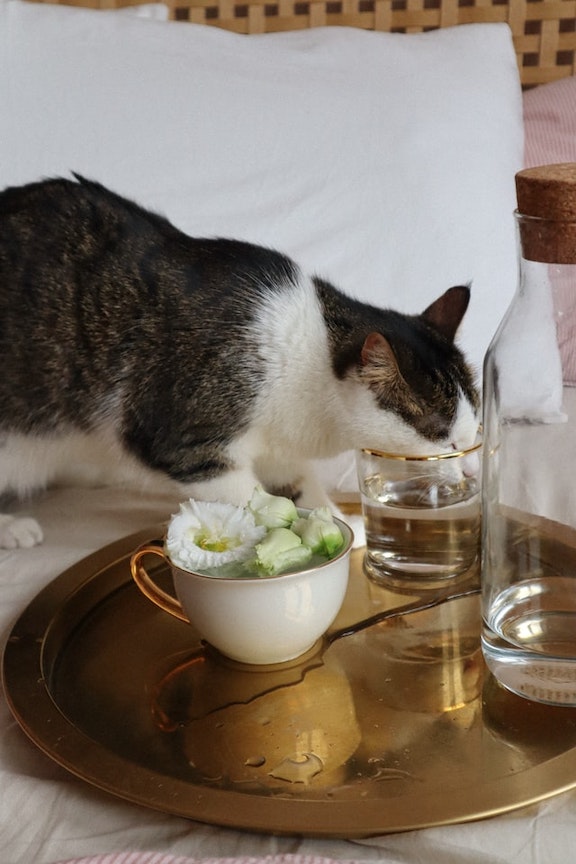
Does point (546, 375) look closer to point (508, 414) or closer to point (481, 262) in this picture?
point (508, 414)

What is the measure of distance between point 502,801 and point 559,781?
38 mm

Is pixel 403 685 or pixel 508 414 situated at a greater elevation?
pixel 508 414

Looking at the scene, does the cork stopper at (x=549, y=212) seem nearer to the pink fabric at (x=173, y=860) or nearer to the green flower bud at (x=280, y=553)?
the green flower bud at (x=280, y=553)

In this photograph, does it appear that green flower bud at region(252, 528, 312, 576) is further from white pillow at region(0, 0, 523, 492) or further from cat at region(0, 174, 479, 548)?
white pillow at region(0, 0, 523, 492)

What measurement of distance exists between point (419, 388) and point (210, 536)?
11.6 inches

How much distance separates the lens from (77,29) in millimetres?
1159

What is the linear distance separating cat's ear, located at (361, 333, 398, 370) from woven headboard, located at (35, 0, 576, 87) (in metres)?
0.81

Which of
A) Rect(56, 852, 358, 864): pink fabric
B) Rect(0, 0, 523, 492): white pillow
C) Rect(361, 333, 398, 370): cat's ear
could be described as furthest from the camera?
Rect(0, 0, 523, 492): white pillow

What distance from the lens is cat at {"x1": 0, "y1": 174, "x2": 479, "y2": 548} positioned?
36.7 inches

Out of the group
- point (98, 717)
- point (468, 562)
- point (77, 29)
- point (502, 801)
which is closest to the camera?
point (502, 801)

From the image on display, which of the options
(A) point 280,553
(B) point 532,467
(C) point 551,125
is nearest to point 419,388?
(B) point 532,467

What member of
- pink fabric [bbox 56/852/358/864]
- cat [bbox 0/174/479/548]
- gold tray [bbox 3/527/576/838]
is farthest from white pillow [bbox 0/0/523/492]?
pink fabric [bbox 56/852/358/864]

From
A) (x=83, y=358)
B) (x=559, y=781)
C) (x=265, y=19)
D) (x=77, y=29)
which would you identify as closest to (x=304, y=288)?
(x=83, y=358)

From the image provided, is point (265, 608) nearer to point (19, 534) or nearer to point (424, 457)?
point (424, 457)
